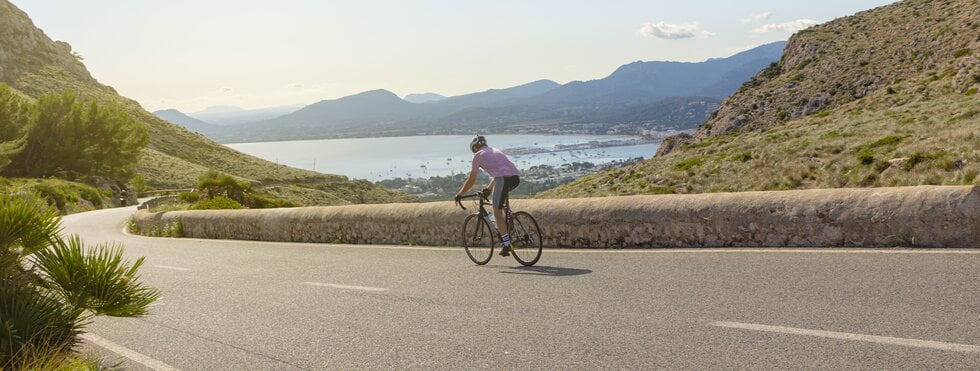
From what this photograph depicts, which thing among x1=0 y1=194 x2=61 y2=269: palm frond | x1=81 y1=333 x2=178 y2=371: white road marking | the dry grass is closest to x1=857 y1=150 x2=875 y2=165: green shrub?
the dry grass

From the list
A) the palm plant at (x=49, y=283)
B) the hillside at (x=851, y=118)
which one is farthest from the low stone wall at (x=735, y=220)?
the hillside at (x=851, y=118)

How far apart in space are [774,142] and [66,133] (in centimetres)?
5783

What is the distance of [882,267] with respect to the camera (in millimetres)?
6598

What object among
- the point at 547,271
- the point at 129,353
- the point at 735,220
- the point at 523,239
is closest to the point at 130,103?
the point at 523,239

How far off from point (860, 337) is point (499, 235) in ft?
17.3

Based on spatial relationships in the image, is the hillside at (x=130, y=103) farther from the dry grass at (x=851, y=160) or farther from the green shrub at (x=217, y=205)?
the green shrub at (x=217, y=205)

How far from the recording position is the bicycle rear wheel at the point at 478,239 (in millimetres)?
9686

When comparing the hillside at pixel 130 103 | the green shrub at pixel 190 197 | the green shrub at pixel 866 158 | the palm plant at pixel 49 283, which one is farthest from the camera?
the hillside at pixel 130 103

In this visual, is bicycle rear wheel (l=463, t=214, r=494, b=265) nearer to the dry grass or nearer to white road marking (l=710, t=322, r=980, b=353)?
white road marking (l=710, t=322, r=980, b=353)

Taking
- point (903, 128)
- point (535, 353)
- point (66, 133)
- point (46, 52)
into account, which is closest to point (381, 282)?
point (535, 353)

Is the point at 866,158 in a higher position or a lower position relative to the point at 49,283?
lower

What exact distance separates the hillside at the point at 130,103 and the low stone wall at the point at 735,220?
8787 cm

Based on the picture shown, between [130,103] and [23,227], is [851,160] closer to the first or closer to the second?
[23,227]

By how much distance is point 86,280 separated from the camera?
5.11 metres
